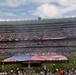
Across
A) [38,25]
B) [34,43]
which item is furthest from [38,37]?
[38,25]

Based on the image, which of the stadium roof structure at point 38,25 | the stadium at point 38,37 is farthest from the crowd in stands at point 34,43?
the stadium roof structure at point 38,25

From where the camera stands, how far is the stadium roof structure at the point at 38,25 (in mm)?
80438

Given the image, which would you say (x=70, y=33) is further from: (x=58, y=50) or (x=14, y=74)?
(x=14, y=74)

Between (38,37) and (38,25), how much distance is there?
417 inches

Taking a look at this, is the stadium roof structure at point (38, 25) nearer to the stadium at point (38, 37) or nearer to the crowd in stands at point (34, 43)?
the stadium at point (38, 37)

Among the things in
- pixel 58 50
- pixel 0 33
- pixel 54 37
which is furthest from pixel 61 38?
pixel 0 33

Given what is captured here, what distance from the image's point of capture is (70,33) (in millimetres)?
74438

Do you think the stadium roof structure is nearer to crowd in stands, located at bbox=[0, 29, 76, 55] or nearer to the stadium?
the stadium

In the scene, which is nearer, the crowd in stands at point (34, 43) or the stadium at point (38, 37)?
the stadium at point (38, 37)

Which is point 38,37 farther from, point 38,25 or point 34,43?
point 38,25

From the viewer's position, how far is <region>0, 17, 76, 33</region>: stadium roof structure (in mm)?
80438

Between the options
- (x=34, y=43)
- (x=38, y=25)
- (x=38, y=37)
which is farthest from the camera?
(x=38, y=25)

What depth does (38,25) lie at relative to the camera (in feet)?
270

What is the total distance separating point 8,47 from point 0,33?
13.2 m
